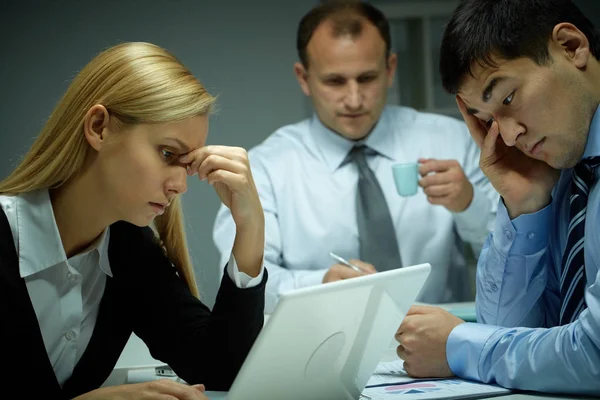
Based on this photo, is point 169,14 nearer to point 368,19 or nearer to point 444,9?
point 368,19

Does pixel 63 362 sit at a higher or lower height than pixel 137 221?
lower

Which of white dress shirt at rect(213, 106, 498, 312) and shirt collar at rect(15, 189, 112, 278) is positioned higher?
shirt collar at rect(15, 189, 112, 278)

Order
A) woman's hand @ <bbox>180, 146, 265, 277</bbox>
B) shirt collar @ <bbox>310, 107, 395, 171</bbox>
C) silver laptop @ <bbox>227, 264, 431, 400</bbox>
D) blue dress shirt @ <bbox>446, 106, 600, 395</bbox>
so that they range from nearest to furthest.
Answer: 1. silver laptop @ <bbox>227, 264, 431, 400</bbox>
2. blue dress shirt @ <bbox>446, 106, 600, 395</bbox>
3. woman's hand @ <bbox>180, 146, 265, 277</bbox>
4. shirt collar @ <bbox>310, 107, 395, 171</bbox>

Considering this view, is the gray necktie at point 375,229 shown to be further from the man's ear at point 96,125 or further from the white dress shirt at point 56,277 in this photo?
the man's ear at point 96,125

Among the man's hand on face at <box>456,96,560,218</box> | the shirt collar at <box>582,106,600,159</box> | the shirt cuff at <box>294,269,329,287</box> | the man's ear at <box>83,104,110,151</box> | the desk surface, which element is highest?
the man's ear at <box>83,104,110,151</box>

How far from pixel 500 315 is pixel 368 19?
167 centimetres

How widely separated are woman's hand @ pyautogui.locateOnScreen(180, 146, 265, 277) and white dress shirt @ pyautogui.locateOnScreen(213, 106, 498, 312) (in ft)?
4.01

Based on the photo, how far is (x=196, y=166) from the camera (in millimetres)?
1490

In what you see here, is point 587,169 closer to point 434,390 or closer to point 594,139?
point 594,139

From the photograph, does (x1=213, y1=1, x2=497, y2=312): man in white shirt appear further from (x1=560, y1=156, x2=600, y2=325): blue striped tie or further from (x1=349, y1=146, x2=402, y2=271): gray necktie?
(x1=560, y1=156, x2=600, y2=325): blue striped tie

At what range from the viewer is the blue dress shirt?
1.27 m

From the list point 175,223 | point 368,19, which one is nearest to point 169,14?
point 368,19

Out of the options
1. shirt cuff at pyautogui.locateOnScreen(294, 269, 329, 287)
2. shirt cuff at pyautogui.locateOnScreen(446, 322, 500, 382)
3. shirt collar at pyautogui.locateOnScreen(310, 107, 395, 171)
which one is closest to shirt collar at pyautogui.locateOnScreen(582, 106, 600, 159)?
shirt cuff at pyautogui.locateOnScreen(446, 322, 500, 382)

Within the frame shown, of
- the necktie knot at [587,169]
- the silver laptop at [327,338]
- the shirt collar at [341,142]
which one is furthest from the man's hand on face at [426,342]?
the shirt collar at [341,142]
